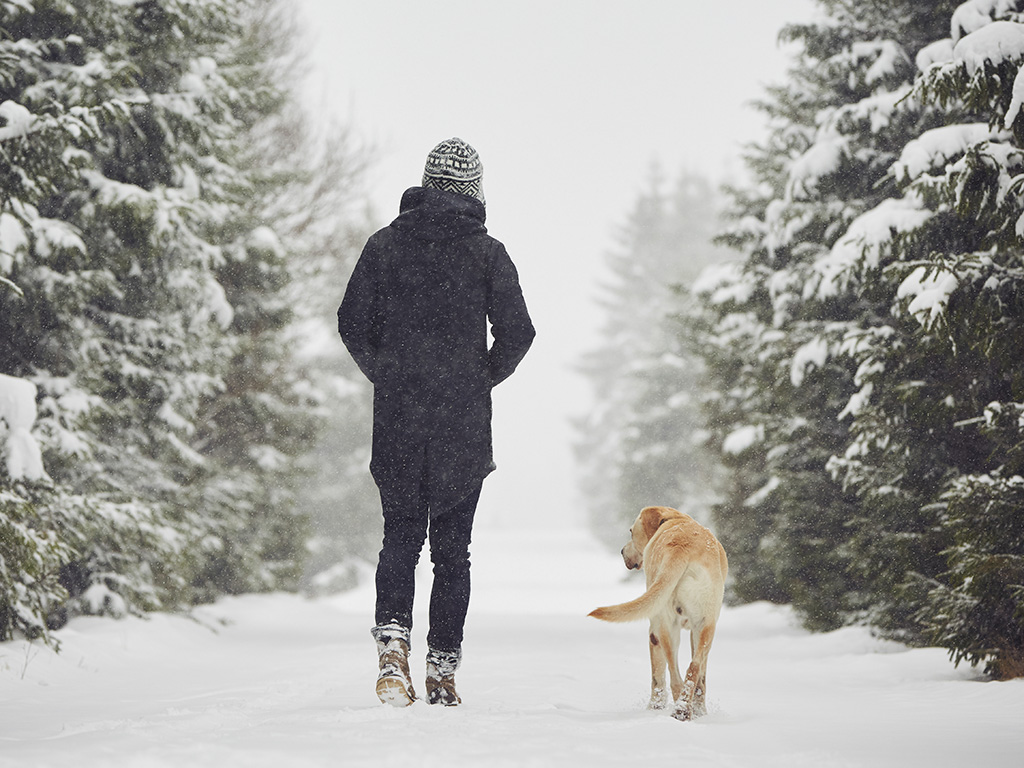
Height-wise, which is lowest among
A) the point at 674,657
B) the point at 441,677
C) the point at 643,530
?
the point at 441,677

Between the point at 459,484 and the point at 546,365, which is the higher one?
the point at 546,365

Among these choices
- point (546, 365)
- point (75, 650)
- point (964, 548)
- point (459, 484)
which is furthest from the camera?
point (546, 365)

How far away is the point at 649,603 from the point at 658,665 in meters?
0.41

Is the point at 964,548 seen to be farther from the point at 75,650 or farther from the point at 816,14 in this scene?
the point at 816,14

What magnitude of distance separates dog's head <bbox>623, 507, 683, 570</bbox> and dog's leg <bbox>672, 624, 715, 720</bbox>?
2.65 feet

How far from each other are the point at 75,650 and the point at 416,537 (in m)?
4.10

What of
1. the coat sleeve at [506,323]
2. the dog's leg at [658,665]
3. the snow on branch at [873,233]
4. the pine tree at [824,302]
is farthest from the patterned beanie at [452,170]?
the pine tree at [824,302]

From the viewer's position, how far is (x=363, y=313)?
13.4ft

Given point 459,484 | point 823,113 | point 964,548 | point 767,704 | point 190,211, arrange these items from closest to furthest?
1. point 459,484
2. point 767,704
3. point 964,548
4. point 190,211
5. point 823,113

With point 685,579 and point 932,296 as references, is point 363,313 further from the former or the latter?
point 932,296

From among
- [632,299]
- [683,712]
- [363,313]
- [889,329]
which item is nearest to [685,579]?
[683,712]

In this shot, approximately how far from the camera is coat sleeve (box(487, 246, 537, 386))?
409cm

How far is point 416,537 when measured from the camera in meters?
4.02

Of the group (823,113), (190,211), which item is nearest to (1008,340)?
(823,113)
